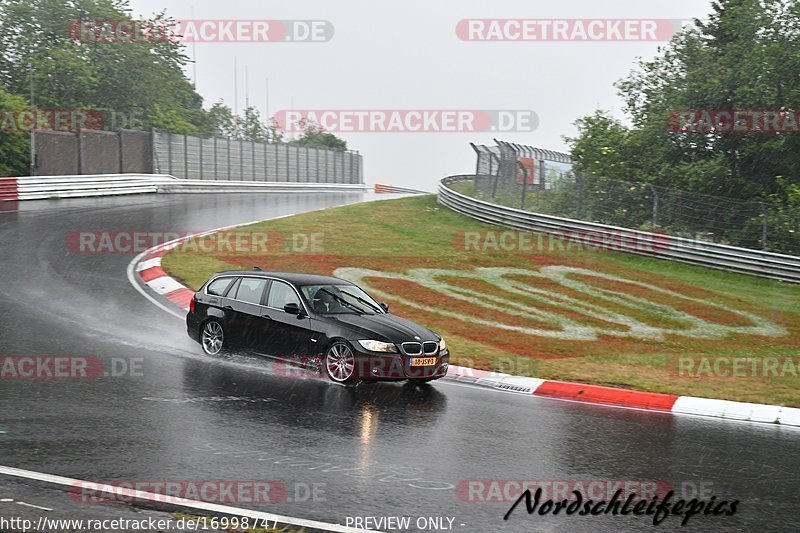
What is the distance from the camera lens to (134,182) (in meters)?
38.6

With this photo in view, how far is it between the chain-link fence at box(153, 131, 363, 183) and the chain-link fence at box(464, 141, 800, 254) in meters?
19.0

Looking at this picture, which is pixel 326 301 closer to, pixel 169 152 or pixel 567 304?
pixel 567 304

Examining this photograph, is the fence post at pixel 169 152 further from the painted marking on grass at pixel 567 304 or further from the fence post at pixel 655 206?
the fence post at pixel 655 206

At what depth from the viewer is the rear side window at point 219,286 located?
43.5ft

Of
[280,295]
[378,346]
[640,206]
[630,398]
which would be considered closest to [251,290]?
[280,295]

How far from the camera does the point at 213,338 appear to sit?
13.0m

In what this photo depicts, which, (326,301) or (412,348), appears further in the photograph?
(326,301)

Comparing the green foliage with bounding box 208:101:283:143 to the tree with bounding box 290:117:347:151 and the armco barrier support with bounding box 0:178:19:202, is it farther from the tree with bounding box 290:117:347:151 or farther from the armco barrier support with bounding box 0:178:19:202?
the armco barrier support with bounding box 0:178:19:202

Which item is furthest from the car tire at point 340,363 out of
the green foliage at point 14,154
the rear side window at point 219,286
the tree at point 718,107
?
the green foliage at point 14,154

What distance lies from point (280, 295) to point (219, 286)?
1.37 metres

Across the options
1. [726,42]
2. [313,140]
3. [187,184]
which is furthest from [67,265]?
[313,140]

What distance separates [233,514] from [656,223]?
2253 cm

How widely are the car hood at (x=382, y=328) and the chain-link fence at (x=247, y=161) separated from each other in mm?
32972

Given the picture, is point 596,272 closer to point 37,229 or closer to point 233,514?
point 37,229
